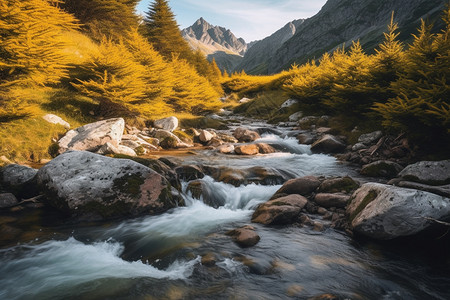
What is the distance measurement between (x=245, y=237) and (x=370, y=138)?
32.4 feet

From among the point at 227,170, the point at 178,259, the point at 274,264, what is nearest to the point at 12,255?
the point at 178,259

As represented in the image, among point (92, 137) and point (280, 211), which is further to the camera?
point (92, 137)

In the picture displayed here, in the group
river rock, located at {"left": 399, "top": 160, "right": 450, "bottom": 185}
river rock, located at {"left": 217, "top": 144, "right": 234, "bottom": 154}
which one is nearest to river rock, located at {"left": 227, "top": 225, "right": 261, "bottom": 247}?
river rock, located at {"left": 399, "top": 160, "right": 450, "bottom": 185}

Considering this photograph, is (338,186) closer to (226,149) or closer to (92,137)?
(226,149)

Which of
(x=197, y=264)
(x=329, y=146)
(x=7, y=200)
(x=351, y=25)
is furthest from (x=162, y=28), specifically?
(x=351, y=25)

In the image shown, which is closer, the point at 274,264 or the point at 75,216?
the point at 274,264

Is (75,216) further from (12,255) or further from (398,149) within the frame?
(398,149)

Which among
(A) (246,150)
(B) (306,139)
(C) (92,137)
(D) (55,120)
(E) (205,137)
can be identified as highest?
(D) (55,120)

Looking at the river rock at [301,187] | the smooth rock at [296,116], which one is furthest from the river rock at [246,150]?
the smooth rock at [296,116]

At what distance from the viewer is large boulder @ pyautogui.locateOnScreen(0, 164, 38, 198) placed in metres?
6.52

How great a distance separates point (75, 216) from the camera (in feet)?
19.3

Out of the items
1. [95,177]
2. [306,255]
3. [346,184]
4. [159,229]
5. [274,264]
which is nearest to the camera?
[274,264]

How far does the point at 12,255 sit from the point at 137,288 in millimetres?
2656

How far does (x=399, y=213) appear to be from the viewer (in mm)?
4633
